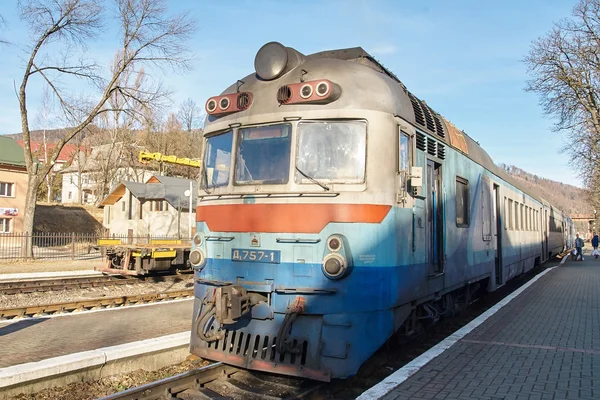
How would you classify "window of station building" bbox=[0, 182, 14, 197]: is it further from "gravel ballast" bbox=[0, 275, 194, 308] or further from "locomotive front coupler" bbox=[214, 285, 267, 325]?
"locomotive front coupler" bbox=[214, 285, 267, 325]

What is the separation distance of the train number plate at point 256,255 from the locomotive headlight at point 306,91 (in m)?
1.73

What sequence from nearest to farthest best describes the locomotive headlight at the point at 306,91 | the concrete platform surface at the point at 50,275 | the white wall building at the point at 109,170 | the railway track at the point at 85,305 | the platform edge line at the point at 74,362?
the platform edge line at the point at 74,362, the locomotive headlight at the point at 306,91, the railway track at the point at 85,305, the concrete platform surface at the point at 50,275, the white wall building at the point at 109,170

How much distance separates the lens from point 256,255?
17.8ft

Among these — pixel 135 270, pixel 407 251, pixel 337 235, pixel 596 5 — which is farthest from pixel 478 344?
pixel 596 5

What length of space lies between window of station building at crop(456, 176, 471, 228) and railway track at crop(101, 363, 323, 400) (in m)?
3.88

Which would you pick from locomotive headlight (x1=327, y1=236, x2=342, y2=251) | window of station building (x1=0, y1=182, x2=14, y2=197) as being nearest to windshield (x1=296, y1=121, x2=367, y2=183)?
locomotive headlight (x1=327, y1=236, x2=342, y2=251)

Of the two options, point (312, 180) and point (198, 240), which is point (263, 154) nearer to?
point (312, 180)

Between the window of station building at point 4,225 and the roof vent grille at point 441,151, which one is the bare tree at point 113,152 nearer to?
the window of station building at point 4,225

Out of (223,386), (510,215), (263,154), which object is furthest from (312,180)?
(510,215)

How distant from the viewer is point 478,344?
680 centimetres

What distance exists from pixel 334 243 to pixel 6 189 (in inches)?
1509

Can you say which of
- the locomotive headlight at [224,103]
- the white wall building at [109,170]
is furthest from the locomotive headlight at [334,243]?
the white wall building at [109,170]

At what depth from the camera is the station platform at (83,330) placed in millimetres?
6688

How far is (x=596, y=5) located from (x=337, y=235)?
83.8 ft
